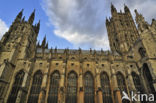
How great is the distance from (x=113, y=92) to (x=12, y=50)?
2964cm

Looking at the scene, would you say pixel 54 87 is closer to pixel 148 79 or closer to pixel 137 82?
pixel 137 82

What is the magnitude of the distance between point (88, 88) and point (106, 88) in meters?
4.72

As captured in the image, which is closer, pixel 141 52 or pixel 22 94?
pixel 22 94

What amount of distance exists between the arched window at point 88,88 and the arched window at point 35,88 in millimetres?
11762

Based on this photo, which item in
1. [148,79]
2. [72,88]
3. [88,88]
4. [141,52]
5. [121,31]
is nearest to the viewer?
[148,79]

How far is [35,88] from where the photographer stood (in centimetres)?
2308

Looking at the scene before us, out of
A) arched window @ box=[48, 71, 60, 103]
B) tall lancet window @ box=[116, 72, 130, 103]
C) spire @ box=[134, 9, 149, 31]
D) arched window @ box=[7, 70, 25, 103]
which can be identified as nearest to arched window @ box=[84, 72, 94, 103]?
arched window @ box=[48, 71, 60, 103]

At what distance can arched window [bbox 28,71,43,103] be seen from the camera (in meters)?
21.8

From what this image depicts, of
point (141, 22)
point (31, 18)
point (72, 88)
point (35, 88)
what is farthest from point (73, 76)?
point (31, 18)

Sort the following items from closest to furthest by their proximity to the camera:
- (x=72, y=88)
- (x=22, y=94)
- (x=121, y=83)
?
(x=22, y=94) → (x=72, y=88) → (x=121, y=83)

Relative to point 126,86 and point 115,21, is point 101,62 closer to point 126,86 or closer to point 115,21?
point 126,86

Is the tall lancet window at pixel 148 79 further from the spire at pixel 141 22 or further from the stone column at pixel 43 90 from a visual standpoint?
the stone column at pixel 43 90

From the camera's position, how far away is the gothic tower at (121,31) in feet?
125

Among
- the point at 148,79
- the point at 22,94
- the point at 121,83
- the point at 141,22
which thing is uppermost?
the point at 141,22
